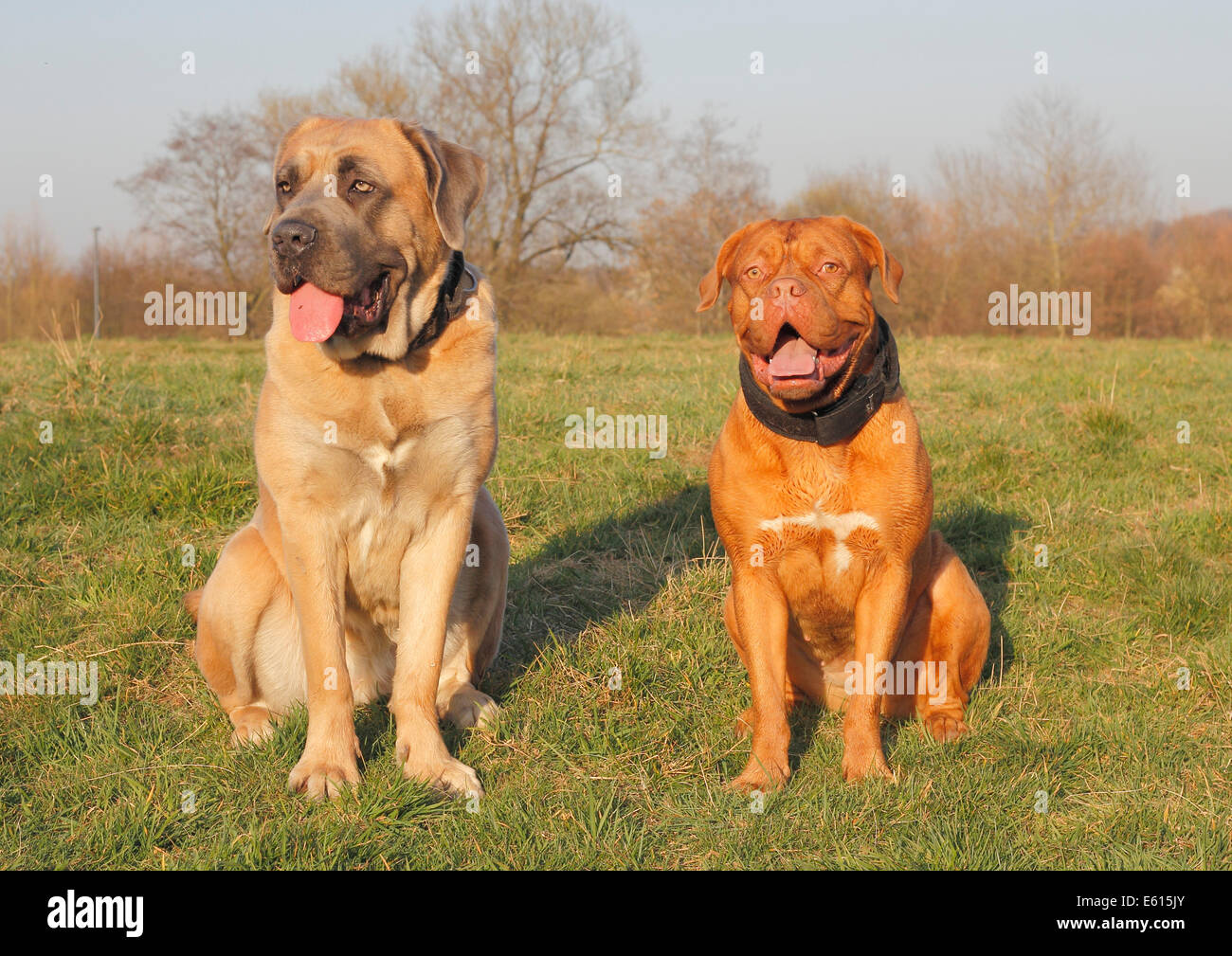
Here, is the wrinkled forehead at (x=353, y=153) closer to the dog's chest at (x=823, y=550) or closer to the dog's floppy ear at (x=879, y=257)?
the dog's floppy ear at (x=879, y=257)

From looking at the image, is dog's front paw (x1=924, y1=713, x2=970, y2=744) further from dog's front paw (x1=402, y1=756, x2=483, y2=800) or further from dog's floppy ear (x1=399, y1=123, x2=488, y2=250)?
dog's floppy ear (x1=399, y1=123, x2=488, y2=250)

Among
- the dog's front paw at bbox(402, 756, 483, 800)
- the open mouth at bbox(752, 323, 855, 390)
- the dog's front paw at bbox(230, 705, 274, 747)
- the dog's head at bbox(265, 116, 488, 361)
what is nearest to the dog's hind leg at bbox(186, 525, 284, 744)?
the dog's front paw at bbox(230, 705, 274, 747)

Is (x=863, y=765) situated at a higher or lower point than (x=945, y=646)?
lower

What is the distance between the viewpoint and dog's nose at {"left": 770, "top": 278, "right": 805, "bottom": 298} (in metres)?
3.07

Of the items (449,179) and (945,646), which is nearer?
(449,179)

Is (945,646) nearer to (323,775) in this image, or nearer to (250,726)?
(323,775)

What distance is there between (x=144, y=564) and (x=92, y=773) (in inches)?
62.3

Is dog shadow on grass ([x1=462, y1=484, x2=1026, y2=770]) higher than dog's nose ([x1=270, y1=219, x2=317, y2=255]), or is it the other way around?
dog's nose ([x1=270, y1=219, x2=317, y2=255])

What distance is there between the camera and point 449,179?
3230mm

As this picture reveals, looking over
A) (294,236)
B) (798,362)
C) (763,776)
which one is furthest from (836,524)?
(294,236)

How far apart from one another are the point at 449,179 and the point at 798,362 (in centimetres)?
121

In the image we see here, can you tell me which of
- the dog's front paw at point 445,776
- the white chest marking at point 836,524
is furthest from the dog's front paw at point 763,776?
the dog's front paw at point 445,776

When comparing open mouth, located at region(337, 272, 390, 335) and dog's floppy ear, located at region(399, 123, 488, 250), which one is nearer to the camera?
open mouth, located at region(337, 272, 390, 335)
